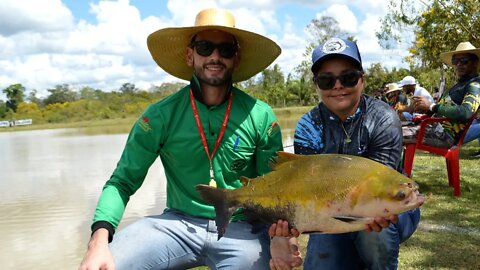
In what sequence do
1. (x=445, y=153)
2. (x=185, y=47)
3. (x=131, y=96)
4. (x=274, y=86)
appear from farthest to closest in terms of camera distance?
(x=131, y=96), (x=274, y=86), (x=445, y=153), (x=185, y=47)

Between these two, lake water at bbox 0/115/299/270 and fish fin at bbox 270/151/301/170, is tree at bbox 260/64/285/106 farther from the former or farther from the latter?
fish fin at bbox 270/151/301/170

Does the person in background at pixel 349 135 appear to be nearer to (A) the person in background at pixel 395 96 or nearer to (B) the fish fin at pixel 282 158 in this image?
(B) the fish fin at pixel 282 158

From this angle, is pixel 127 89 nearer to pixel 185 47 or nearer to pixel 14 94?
pixel 14 94

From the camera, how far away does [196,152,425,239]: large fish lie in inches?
Result: 84.7

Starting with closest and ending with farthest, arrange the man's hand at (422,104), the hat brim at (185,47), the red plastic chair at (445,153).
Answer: the hat brim at (185,47)
the red plastic chair at (445,153)
the man's hand at (422,104)

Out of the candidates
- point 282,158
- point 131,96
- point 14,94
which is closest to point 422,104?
point 282,158

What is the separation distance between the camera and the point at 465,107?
5.54 metres

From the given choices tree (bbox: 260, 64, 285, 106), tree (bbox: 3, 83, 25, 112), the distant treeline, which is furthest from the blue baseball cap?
tree (bbox: 3, 83, 25, 112)

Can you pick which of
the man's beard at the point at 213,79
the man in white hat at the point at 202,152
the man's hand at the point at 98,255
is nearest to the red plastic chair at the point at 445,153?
the man in white hat at the point at 202,152

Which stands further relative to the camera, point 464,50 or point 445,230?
point 464,50

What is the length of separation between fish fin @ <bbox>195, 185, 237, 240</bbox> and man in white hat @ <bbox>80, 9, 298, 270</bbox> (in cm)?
28

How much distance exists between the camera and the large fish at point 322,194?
2.15 metres

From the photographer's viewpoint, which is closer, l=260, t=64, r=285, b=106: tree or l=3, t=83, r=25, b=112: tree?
l=260, t=64, r=285, b=106: tree

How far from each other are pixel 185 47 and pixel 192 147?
80cm
